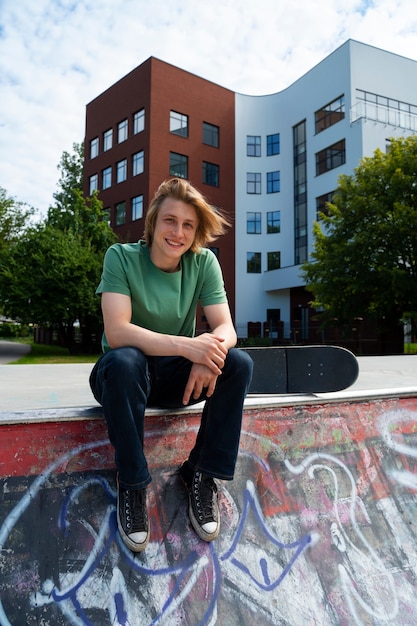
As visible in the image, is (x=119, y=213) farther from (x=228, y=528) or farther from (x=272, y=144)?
(x=228, y=528)

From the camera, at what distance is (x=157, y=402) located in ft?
7.80

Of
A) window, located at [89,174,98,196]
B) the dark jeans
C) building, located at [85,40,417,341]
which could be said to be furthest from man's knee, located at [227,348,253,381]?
window, located at [89,174,98,196]

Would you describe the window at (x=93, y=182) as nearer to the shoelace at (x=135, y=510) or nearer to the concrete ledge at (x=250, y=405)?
the concrete ledge at (x=250, y=405)

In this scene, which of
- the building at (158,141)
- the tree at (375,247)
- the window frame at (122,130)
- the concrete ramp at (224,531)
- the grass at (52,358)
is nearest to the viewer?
the concrete ramp at (224,531)

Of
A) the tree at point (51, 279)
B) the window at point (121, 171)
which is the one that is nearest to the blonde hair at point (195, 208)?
the tree at point (51, 279)

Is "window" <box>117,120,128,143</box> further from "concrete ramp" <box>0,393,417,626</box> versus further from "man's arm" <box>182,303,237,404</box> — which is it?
"concrete ramp" <box>0,393,417,626</box>

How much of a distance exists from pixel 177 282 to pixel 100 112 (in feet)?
117

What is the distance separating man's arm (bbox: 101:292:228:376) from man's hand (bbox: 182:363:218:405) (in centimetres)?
2

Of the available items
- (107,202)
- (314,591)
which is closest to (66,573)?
(314,591)

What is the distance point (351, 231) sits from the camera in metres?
19.2

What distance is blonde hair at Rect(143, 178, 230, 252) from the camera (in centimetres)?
241

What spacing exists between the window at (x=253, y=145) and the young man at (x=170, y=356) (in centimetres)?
3360

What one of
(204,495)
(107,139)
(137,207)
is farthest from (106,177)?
(204,495)

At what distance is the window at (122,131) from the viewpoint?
31656 millimetres
